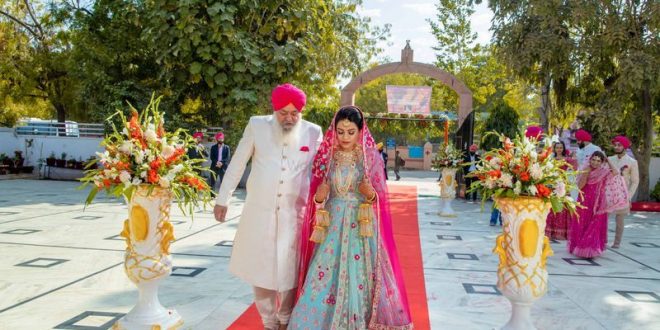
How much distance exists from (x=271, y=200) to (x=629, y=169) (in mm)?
5523

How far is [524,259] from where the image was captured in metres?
3.52

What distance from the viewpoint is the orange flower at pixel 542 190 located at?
3529mm

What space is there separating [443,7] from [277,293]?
25468 mm

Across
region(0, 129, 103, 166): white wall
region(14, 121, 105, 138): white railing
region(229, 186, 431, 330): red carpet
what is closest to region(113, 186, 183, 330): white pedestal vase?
region(229, 186, 431, 330): red carpet

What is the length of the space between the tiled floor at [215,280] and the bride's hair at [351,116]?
5.26ft

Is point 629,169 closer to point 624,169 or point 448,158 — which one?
point 624,169

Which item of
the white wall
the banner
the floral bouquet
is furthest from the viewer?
the banner

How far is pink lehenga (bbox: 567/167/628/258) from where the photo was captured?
6301 millimetres

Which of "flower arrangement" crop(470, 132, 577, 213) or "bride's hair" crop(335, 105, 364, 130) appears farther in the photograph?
"flower arrangement" crop(470, 132, 577, 213)

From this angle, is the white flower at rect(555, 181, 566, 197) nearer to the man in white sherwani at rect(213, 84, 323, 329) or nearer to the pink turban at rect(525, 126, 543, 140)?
the pink turban at rect(525, 126, 543, 140)

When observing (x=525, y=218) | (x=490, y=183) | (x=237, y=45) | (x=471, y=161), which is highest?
(x=237, y=45)

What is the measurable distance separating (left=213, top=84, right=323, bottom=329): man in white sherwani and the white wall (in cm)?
1404

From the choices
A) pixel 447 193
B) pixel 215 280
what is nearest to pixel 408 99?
pixel 447 193

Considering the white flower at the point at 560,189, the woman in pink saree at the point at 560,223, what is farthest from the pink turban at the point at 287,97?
the woman in pink saree at the point at 560,223
